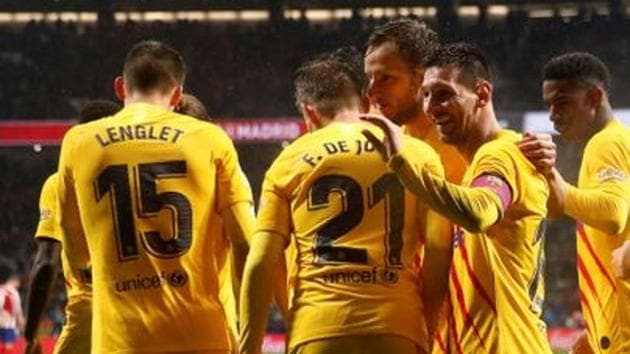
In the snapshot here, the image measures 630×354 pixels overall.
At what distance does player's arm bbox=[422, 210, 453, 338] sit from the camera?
12.1 feet

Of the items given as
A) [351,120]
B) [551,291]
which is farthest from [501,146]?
[551,291]

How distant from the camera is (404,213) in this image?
3670mm

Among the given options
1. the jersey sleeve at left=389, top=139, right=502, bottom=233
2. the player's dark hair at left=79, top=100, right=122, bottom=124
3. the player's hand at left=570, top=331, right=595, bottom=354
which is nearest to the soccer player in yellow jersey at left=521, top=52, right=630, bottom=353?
the player's hand at left=570, top=331, right=595, bottom=354

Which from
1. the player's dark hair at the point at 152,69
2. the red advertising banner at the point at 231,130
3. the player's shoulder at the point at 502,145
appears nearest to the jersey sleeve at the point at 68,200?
the player's dark hair at the point at 152,69

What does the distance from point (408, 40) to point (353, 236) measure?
900 mm

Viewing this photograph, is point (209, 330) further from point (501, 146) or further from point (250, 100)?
point (250, 100)

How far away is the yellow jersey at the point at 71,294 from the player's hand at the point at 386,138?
7.32 feet

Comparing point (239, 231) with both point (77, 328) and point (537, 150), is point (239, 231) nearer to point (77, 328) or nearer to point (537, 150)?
point (537, 150)

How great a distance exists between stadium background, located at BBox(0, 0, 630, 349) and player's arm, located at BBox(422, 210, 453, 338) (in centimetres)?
2000

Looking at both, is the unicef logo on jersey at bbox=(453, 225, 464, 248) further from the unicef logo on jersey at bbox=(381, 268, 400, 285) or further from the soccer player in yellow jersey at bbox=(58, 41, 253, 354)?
the soccer player in yellow jersey at bbox=(58, 41, 253, 354)

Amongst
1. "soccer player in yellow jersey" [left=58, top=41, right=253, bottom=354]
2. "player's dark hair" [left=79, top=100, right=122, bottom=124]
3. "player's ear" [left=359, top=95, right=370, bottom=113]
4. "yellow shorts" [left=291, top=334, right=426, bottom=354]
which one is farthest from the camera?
"player's dark hair" [left=79, top=100, right=122, bottom=124]

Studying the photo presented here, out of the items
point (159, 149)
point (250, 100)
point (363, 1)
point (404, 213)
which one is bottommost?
point (404, 213)

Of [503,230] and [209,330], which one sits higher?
[503,230]

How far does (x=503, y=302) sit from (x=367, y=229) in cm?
43
